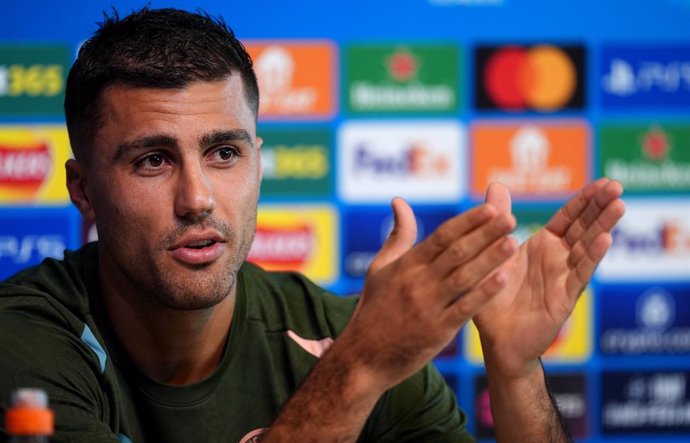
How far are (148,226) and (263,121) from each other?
1.52 m

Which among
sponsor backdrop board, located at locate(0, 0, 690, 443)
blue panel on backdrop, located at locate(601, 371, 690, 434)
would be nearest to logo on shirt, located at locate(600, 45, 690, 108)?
sponsor backdrop board, located at locate(0, 0, 690, 443)

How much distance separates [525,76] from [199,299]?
1805 millimetres

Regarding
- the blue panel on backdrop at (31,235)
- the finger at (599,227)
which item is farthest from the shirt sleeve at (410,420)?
the blue panel on backdrop at (31,235)

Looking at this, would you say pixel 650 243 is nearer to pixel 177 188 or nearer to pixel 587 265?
pixel 587 265

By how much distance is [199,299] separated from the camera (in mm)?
1572

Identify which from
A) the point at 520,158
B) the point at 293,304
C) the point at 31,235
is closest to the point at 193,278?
the point at 293,304

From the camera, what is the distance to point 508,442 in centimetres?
159

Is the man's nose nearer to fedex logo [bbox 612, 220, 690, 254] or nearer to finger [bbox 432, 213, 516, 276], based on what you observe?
finger [bbox 432, 213, 516, 276]

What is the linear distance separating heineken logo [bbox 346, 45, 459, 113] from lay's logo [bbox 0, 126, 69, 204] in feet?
2.79

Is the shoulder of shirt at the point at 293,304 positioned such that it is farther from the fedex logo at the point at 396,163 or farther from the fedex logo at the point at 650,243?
the fedex logo at the point at 650,243

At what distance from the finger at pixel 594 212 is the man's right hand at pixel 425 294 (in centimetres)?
27

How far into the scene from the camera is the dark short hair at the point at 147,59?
161 centimetres

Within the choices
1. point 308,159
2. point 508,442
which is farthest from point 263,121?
point 508,442

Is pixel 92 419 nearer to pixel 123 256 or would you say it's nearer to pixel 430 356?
pixel 123 256
